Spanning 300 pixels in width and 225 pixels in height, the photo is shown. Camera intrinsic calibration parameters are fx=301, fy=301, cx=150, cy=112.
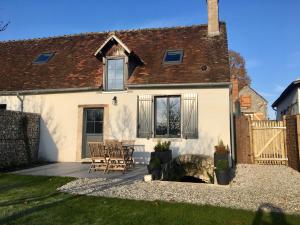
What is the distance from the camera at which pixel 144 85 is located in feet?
40.9

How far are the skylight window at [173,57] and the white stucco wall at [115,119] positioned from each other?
1880mm

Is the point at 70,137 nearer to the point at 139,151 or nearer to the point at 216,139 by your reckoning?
the point at 139,151

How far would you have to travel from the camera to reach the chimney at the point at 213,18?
15102 mm

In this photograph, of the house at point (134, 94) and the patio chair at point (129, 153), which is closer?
the patio chair at point (129, 153)

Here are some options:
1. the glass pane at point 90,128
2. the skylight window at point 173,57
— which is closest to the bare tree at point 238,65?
the skylight window at point 173,57

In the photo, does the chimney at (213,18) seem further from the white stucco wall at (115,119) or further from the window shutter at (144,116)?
the window shutter at (144,116)

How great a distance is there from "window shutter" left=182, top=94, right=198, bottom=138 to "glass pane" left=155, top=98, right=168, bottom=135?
79 cm

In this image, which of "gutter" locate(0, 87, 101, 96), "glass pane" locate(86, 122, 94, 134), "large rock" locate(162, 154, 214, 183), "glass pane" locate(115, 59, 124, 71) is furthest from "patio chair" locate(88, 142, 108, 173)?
"glass pane" locate(115, 59, 124, 71)

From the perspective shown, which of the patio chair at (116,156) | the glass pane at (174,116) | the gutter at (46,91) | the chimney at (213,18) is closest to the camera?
the patio chair at (116,156)

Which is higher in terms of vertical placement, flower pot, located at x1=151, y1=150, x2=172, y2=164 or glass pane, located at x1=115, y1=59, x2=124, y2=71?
glass pane, located at x1=115, y1=59, x2=124, y2=71

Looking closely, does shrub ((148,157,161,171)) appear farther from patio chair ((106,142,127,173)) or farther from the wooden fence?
the wooden fence

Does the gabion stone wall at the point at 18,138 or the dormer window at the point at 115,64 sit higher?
the dormer window at the point at 115,64

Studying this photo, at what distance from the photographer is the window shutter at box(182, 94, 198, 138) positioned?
12.0m

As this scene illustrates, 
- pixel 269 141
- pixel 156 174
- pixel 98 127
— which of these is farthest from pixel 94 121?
pixel 269 141
